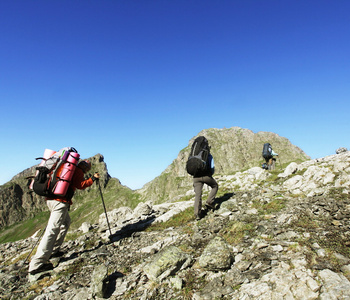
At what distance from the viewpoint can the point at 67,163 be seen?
777 centimetres

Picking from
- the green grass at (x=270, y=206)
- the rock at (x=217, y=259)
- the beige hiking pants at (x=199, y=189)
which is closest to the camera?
the rock at (x=217, y=259)

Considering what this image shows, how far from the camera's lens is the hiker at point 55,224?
6977 mm

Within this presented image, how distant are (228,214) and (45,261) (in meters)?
7.52

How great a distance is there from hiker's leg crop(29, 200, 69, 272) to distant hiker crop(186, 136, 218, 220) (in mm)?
5564

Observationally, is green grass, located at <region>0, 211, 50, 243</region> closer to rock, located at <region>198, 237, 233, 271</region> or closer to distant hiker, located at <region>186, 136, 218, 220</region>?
distant hiker, located at <region>186, 136, 218, 220</region>

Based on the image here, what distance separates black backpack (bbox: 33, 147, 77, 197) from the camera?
7.37 meters

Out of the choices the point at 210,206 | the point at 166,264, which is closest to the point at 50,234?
the point at 166,264

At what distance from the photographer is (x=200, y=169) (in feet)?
31.6

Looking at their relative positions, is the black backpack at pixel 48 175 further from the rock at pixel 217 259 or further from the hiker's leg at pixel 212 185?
the hiker's leg at pixel 212 185

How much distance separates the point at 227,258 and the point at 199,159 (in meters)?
4.82

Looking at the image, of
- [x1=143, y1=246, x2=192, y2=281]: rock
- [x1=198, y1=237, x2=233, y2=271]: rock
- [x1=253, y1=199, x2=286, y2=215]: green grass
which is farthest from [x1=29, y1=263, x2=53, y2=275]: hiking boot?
[x1=253, y1=199, x2=286, y2=215]: green grass

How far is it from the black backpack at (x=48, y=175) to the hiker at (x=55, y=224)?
430mm

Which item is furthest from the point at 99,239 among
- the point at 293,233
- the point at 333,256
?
the point at 333,256

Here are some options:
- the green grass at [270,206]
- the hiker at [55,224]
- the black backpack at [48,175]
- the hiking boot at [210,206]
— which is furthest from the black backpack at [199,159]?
the black backpack at [48,175]
